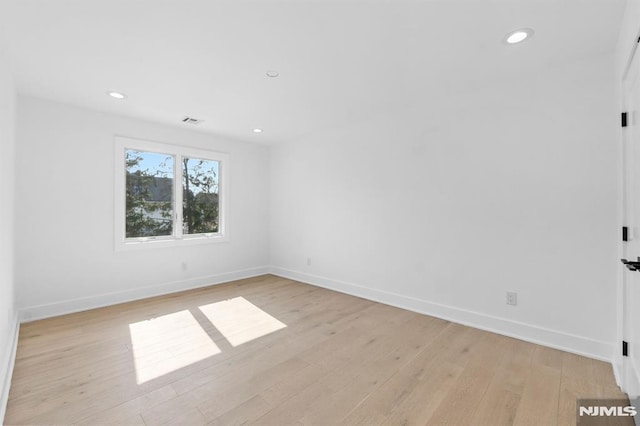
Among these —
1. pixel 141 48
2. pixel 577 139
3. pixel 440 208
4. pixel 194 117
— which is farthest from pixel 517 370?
pixel 194 117

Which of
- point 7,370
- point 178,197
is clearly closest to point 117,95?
point 178,197

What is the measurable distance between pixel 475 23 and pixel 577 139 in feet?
4.61

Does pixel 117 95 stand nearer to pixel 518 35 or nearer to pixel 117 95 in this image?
pixel 117 95

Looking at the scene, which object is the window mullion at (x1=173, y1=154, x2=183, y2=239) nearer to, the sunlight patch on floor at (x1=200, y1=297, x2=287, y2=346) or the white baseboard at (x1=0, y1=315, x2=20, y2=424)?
the sunlight patch on floor at (x1=200, y1=297, x2=287, y2=346)

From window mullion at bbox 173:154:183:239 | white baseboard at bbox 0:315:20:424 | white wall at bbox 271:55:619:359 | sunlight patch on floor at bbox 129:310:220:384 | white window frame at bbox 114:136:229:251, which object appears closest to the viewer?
white baseboard at bbox 0:315:20:424

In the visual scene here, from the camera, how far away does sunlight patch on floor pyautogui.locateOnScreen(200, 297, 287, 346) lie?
2.86 m

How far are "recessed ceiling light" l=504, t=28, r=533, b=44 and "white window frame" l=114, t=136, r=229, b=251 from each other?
161 inches

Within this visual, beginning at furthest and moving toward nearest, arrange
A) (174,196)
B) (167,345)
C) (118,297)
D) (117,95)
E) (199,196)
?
(199,196) < (174,196) < (118,297) < (117,95) < (167,345)

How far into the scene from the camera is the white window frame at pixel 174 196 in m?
3.82

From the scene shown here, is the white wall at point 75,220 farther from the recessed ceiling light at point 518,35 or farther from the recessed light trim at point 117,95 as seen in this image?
the recessed ceiling light at point 518,35

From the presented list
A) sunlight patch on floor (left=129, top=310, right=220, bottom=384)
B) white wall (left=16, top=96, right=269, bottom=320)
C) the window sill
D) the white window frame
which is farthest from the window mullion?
sunlight patch on floor (left=129, top=310, right=220, bottom=384)

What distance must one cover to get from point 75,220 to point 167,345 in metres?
2.09

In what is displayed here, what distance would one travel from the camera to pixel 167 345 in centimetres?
262

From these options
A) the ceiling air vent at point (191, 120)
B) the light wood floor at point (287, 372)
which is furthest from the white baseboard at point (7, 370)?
the ceiling air vent at point (191, 120)
